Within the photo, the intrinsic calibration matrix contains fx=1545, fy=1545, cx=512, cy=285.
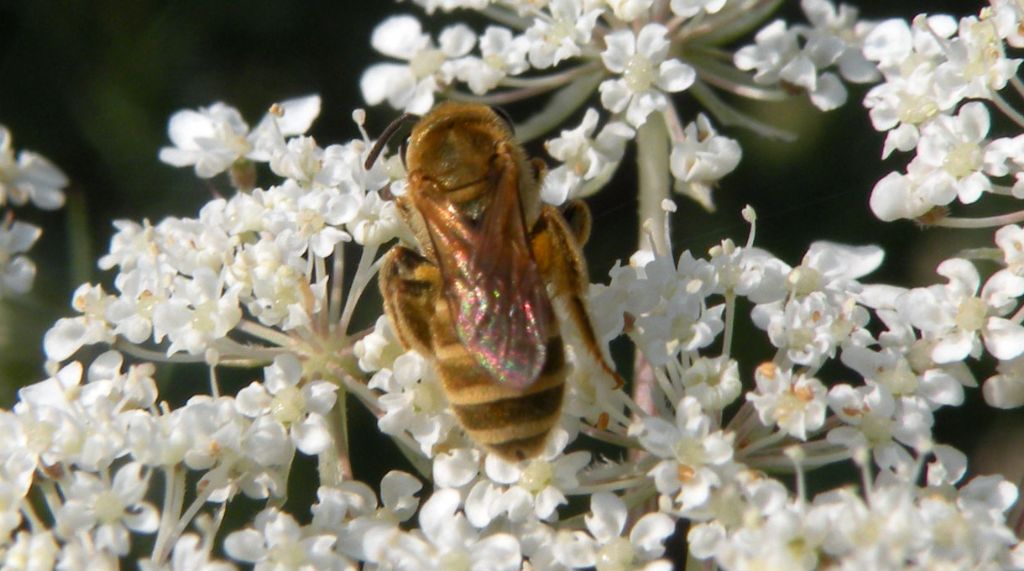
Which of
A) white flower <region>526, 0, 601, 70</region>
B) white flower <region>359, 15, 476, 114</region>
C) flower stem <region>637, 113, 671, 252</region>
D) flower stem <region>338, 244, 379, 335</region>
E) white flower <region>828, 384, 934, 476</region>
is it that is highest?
white flower <region>526, 0, 601, 70</region>

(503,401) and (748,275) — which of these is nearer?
(503,401)

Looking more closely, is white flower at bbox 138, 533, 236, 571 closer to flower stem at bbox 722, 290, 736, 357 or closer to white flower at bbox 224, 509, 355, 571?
white flower at bbox 224, 509, 355, 571

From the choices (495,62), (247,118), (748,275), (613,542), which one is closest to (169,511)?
(613,542)

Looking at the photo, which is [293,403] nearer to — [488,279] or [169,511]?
[169,511]

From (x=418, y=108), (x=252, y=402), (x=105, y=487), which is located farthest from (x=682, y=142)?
(x=105, y=487)

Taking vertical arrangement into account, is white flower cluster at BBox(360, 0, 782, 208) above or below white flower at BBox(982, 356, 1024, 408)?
above

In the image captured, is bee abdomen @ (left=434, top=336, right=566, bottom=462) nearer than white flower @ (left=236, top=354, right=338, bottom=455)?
Yes

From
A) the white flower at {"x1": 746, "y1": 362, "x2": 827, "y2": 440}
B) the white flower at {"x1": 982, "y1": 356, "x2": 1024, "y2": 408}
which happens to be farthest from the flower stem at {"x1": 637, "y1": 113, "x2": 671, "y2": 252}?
the white flower at {"x1": 982, "y1": 356, "x2": 1024, "y2": 408}
